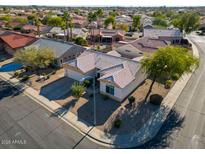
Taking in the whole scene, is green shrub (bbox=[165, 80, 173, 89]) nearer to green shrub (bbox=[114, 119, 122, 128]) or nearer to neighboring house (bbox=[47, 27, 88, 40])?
green shrub (bbox=[114, 119, 122, 128])

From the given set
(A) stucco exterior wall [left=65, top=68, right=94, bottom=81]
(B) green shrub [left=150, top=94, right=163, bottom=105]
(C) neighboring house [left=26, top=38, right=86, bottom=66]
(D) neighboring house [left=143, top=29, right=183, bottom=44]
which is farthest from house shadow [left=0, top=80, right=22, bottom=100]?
(D) neighboring house [left=143, top=29, right=183, bottom=44]

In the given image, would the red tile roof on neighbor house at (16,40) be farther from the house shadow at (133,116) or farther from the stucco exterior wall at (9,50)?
the house shadow at (133,116)

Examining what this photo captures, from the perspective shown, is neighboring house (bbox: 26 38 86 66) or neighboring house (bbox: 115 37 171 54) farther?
neighboring house (bbox: 115 37 171 54)

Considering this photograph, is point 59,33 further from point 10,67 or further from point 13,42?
point 10,67

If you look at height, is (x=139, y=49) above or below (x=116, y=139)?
above

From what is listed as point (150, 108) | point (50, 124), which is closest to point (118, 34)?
point (150, 108)

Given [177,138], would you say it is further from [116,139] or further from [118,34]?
[118,34]

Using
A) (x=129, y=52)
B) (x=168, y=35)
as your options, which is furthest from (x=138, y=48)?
(x=168, y=35)
